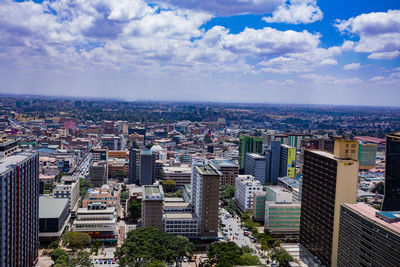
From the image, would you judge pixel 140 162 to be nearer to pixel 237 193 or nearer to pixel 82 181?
pixel 82 181

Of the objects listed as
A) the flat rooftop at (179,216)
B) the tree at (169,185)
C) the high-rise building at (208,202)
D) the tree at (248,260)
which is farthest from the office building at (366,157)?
the tree at (248,260)

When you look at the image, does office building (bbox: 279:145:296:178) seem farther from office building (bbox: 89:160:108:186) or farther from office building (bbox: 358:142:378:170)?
office building (bbox: 89:160:108:186)

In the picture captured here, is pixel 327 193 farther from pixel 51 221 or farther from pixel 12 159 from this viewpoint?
pixel 51 221

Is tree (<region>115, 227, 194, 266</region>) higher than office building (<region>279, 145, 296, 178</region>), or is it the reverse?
office building (<region>279, 145, 296, 178</region>)

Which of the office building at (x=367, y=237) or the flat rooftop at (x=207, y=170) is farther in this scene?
the flat rooftop at (x=207, y=170)

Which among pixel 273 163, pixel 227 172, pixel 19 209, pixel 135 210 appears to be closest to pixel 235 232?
pixel 135 210

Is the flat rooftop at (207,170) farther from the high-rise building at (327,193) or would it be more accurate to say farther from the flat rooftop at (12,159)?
the flat rooftop at (12,159)

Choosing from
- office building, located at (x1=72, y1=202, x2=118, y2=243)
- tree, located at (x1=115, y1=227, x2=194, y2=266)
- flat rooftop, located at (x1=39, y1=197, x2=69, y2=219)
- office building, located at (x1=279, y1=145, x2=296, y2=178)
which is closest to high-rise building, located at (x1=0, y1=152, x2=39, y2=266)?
flat rooftop, located at (x1=39, y1=197, x2=69, y2=219)

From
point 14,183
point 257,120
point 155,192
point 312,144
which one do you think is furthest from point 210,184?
point 257,120
